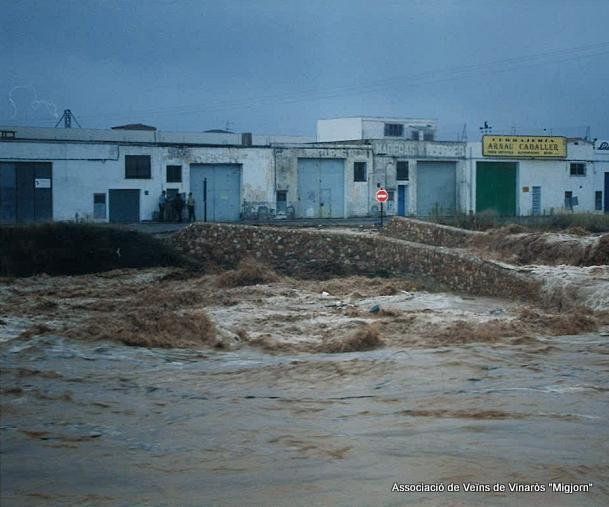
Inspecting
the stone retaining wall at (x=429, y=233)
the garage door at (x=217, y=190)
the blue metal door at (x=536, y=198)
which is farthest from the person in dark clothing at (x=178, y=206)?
the blue metal door at (x=536, y=198)

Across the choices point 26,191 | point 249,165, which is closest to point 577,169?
point 249,165

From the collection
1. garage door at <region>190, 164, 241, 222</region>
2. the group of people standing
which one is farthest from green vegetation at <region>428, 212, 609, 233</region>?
garage door at <region>190, 164, 241, 222</region>

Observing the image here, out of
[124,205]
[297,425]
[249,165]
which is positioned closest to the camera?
[297,425]

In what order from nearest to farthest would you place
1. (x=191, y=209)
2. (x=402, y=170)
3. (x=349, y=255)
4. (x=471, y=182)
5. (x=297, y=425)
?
(x=297, y=425) < (x=349, y=255) < (x=191, y=209) < (x=402, y=170) < (x=471, y=182)

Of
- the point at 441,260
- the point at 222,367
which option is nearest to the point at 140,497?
the point at 222,367

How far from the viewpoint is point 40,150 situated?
1864 inches

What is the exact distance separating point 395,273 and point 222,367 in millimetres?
11907

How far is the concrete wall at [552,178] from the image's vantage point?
61625 mm

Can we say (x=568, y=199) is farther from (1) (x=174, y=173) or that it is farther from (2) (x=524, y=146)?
(1) (x=174, y=173)

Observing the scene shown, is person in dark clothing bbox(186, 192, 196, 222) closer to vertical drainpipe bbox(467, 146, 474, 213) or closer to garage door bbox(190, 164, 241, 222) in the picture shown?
garage door bbox(190, 164, 241, 222)

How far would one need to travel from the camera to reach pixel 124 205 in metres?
50.3

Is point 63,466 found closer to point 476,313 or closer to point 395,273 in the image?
point 476,313

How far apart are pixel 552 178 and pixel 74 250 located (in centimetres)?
4366

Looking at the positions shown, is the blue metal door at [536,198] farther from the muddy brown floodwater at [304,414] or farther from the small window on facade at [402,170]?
the muddy brown floodwater at [304,414]
